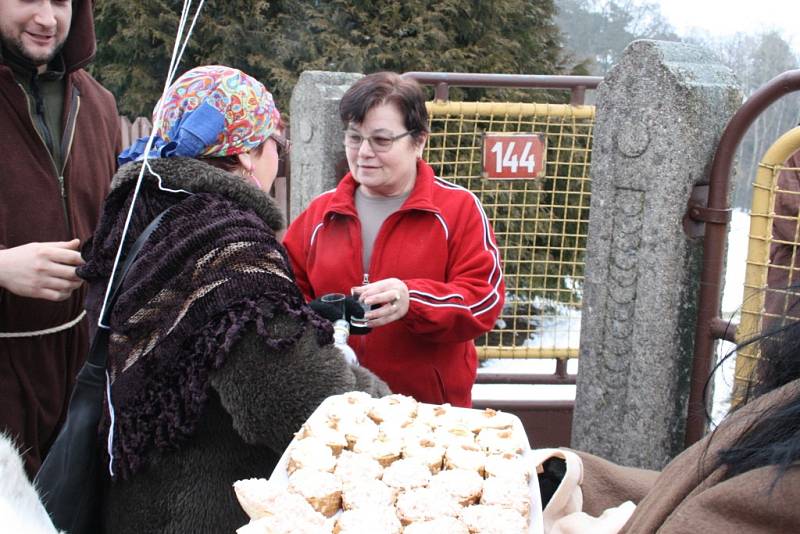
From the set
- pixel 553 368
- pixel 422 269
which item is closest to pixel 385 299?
pixel 422 269

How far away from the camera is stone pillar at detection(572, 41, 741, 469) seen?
2.72m

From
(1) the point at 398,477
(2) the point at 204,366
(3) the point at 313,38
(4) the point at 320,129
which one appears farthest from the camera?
(3) the point at 313,38

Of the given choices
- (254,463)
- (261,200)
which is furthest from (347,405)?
(261,200)

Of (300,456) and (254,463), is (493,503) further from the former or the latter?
(254,463)

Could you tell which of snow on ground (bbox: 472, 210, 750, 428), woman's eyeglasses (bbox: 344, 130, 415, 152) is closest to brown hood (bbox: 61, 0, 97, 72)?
woman's eyeglasses (bbox: 344, 130, 415, 152)

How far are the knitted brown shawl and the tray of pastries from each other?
0.25 metres

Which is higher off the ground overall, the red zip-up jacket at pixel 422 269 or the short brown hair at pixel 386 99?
the short brown hair at pixel 386 99

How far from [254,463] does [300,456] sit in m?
0.43

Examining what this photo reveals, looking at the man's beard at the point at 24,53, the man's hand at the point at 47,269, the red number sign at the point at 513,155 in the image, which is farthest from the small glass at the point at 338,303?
the red number sign at the point at 513,155

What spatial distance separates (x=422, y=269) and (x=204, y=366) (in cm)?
104

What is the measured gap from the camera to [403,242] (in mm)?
2520

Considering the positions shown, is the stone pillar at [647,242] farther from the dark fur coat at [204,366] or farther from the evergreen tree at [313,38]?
the evergreen tree at [313,38]

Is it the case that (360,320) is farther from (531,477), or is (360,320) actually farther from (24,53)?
(24,53)

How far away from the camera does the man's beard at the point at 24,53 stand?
2.47 metres
